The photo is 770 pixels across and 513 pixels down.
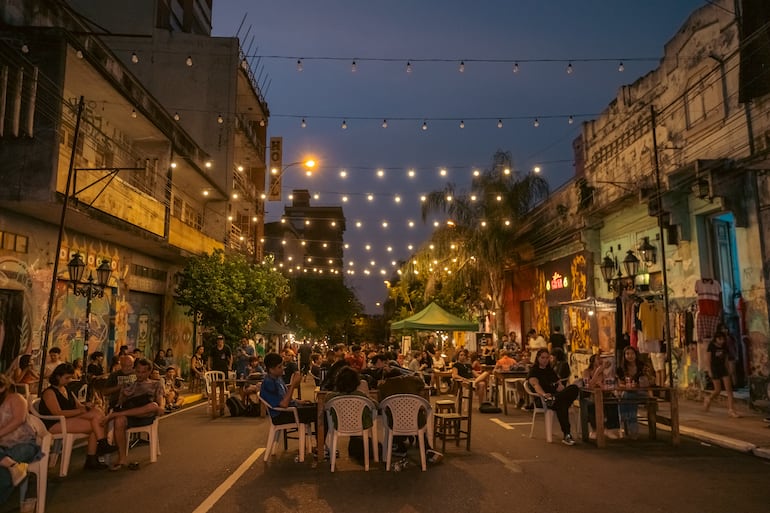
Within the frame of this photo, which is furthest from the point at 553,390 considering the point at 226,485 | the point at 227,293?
the point at 227,293

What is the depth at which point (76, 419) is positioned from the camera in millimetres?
7465

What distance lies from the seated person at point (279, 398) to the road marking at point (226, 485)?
2.02ft

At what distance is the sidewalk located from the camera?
8477 millimetres

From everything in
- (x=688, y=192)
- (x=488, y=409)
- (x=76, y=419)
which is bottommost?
(x=488, y=409)

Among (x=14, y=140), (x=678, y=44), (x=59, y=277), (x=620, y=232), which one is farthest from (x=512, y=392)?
(x=14, y=140)

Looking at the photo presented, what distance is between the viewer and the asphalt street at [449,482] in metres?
5.80

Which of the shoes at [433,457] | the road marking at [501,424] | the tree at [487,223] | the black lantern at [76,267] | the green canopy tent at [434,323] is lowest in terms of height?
the road marking at [501,424]

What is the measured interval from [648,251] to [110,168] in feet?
45.5

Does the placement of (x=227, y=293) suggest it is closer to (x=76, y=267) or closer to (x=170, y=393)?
(x=170, y=393)

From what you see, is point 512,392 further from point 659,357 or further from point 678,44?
point 678,44

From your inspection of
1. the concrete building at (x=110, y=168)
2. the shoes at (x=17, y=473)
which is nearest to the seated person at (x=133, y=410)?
the shoes at (x=17, y=473)

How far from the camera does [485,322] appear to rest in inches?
1316

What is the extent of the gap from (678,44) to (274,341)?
35684 mm

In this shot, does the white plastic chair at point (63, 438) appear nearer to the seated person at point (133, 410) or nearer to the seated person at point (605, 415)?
the seated person at point (133, 410)
